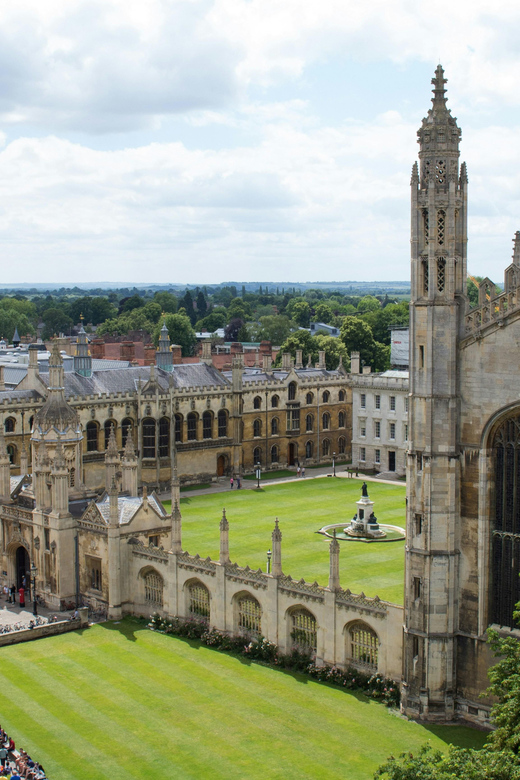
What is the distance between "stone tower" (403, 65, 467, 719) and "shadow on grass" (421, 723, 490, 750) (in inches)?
21.2

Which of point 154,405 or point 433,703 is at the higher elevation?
point 154,405

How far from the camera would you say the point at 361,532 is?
56000 mm

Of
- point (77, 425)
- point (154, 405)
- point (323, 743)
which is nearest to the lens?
point (323, 743)

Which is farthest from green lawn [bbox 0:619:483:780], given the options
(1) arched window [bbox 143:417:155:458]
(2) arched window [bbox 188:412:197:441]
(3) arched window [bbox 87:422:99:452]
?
(2) arched window [bbox 188:412:197:441]

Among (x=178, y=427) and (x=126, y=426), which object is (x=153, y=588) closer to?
(x=126, y=426)

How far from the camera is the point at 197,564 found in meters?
37.8

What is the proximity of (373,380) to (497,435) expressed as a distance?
5197cm

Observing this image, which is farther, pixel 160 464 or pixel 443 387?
pixel 160 464

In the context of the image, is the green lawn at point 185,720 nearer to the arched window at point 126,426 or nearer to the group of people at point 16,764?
the group of people at point 16,764

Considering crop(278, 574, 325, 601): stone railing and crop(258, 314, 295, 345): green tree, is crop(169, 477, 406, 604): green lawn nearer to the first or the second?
crop(278, 574, 325, 601): stone railing

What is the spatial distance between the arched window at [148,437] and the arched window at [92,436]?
399 cm

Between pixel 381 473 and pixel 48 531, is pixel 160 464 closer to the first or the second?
pixel 381 473

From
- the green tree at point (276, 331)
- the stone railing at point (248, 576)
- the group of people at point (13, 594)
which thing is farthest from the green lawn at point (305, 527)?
the green tree at point (276, 331)

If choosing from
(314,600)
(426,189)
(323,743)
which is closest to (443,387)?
(426,189)
